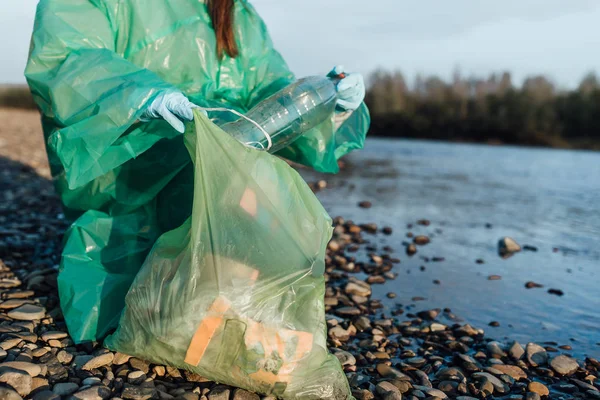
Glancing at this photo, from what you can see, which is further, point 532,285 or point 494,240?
point 494,240

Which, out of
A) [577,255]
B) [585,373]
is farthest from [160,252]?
[577,255]

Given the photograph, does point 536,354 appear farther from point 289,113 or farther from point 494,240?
point 494,240

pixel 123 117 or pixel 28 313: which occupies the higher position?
pixel 123 117

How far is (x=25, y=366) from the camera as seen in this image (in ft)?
6.63

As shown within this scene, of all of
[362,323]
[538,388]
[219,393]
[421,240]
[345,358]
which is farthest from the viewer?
[421,240]

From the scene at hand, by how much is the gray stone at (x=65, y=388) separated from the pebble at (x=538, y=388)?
197 cm

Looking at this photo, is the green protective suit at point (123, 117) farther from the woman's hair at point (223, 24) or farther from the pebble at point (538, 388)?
the pebble at point (538, 388)

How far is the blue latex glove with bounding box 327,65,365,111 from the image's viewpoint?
273cm

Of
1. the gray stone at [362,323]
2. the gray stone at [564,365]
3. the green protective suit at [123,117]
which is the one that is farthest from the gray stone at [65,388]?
the gray stone at [564,365]

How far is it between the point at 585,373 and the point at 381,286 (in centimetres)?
152

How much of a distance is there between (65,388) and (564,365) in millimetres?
Result: 2347

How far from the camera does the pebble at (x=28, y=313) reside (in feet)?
8.39

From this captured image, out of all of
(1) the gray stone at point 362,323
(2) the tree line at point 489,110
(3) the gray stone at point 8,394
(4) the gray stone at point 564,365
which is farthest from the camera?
(2) the tree line at point 489,110

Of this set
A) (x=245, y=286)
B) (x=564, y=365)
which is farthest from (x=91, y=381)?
(x=564, y=365)
